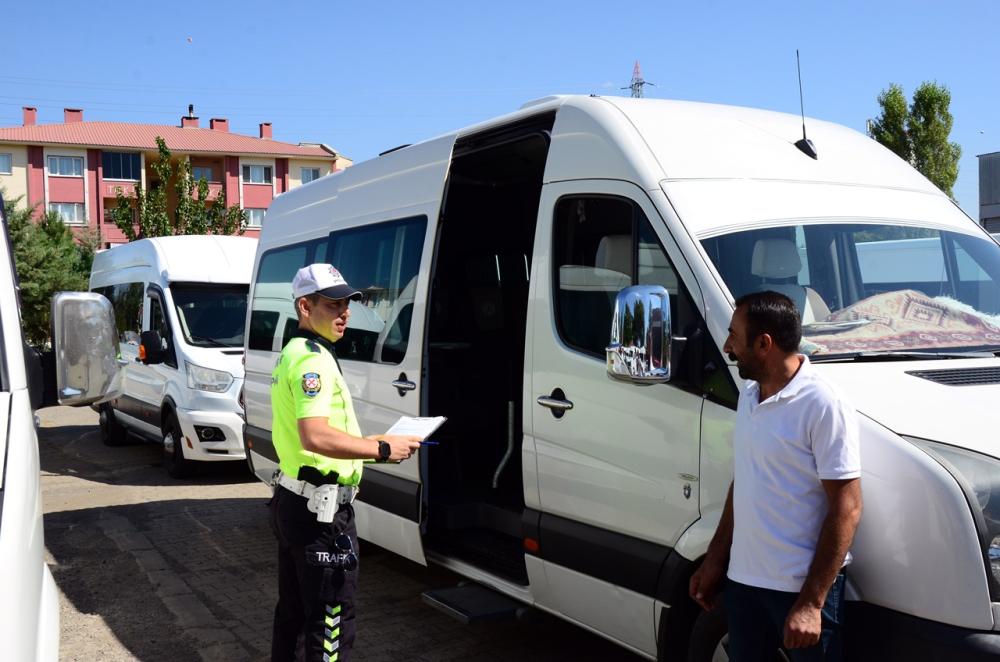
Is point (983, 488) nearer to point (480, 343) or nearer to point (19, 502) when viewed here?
point (19, 502)

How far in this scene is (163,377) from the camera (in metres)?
10.9

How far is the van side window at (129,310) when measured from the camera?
1185cm

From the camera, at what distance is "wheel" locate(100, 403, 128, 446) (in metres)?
13.0

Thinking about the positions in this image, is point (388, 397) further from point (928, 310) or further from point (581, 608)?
point (928, 310)

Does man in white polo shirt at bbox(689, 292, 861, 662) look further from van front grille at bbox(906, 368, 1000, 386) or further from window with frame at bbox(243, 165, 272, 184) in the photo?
window with frame at bbox(243, 165, 272, 184)

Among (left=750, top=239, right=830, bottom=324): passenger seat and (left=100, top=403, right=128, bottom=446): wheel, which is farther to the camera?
(left=100, top=403, right=128, bottom=446): wheel

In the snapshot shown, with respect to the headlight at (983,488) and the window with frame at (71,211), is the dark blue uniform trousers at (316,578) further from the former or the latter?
the window with frame at (71,211)

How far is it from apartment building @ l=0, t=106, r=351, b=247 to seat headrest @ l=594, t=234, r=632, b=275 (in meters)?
47.4

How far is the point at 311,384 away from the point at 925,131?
26318 mm

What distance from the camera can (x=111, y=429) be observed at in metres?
13.1

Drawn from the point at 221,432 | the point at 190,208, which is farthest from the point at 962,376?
the point at 190,208

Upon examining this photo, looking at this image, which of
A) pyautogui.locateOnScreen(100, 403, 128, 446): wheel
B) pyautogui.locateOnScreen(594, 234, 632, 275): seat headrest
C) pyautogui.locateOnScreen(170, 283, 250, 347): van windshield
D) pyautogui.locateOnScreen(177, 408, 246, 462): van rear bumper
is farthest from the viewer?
pyautogui.locateOnScreen(100, 403, 128, 446): wheel

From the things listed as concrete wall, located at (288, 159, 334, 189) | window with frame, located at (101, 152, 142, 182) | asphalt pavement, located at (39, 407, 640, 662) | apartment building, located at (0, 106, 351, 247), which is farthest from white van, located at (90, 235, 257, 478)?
concrete wall, located at (288, 159, 334, 189)

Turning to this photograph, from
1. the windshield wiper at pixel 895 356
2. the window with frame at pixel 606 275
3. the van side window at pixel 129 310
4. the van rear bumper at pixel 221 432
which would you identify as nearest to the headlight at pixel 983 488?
the windshield wiper at pixel 895 356
